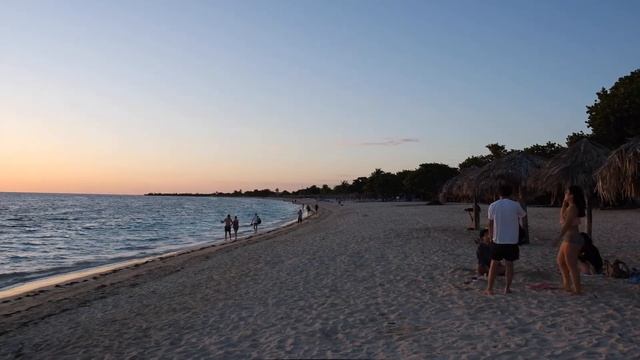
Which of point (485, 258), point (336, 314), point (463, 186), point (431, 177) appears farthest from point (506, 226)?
point (431, 177)

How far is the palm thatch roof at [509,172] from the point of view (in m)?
15.5

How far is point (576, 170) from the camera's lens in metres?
12.3

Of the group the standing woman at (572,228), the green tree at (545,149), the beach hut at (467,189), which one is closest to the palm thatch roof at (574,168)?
the beach hut at (467,189)

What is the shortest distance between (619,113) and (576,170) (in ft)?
70.4

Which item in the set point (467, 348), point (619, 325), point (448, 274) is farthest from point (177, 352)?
point (448, 274)

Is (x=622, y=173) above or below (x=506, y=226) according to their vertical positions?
above

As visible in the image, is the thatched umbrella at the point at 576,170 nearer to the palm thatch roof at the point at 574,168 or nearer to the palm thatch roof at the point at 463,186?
the palm thatch roof at the point at 574,168

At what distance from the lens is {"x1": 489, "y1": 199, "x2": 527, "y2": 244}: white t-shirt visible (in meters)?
7.05

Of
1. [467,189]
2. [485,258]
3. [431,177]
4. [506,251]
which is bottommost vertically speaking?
[485,258]

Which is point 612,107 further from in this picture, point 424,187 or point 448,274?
point 424,187

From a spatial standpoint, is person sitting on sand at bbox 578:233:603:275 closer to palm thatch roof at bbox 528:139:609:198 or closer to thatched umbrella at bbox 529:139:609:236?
thatched umbrella at bbox 529:139:609:236

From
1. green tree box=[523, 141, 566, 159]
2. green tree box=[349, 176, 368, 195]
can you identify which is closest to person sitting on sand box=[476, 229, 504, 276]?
green tree box=[523, 141, 566, 159]

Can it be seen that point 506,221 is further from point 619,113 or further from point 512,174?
point 619,113

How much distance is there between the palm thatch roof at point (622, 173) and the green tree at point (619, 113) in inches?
896
